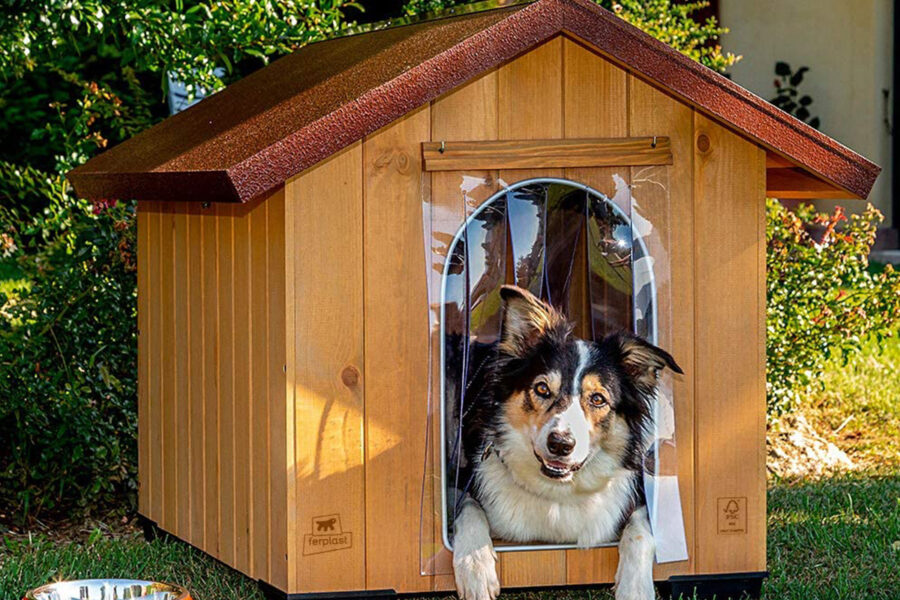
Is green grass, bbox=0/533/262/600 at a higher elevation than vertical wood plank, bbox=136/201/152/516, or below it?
below

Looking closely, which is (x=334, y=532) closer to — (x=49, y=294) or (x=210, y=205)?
(x=210, y=205)

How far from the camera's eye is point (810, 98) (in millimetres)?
13445

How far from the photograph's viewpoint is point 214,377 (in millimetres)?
4699

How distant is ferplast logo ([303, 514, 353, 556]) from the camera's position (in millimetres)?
4148

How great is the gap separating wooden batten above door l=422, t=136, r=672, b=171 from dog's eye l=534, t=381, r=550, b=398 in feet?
2.16

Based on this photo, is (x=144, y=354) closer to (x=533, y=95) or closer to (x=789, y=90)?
(x=533, y=95)

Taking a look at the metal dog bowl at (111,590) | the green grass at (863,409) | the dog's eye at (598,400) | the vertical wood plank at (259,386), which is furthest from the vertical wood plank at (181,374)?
the green grass at (863,409)

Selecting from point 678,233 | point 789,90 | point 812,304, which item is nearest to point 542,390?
point 678,233

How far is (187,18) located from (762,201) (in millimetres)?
2838

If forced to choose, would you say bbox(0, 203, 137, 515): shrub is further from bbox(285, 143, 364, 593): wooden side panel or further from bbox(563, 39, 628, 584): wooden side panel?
bbox(563, 39, 628, 584): wooden side panel

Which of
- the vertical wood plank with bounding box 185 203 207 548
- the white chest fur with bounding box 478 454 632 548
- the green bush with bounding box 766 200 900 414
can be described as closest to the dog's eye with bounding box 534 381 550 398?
Answer: the white chest fur with bounding box 478 454 632 548

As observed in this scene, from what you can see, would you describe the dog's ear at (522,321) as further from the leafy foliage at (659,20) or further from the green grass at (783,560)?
the leafy foliage at (659,20)

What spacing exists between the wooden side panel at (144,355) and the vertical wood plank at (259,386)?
45.7 inches

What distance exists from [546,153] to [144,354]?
2034 mm
